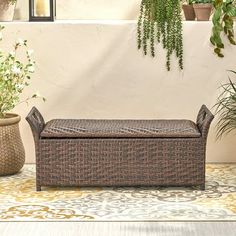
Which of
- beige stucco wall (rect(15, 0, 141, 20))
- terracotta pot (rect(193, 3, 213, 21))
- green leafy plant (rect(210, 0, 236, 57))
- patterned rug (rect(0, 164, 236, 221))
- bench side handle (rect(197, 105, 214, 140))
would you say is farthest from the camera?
beige stucco wall (rect(15, 0, 141, 20))

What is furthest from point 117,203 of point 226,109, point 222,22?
point 222,22

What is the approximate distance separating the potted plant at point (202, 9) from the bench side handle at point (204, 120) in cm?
76

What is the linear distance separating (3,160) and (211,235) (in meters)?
1.88

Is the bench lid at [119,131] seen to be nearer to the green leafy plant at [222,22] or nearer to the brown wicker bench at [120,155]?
the brown wicker bench at [120,155]

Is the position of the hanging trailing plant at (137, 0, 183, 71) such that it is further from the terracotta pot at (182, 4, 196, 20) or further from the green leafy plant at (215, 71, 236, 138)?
the green leafy plant at (215, 71, 236, 138)

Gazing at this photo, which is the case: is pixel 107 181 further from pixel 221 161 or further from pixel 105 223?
pixel 221 161

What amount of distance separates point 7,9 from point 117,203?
6.24 ft

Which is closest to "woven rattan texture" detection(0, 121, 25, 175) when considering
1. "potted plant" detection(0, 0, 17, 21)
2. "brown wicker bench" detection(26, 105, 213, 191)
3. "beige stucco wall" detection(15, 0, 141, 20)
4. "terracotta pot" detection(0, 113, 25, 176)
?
"terracotta pot" detection(0, 113, 25, 176)

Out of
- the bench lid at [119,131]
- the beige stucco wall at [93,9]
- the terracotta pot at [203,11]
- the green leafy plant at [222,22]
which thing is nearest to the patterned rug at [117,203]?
the bench lid at [119,131]

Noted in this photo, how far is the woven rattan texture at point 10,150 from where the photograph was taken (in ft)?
17.3

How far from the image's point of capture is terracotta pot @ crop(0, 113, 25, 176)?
5270 mm

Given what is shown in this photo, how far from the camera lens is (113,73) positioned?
5.64 m

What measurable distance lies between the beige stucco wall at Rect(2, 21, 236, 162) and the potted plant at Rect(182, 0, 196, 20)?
153 mm

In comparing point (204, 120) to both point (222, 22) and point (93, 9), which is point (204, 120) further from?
point (93, 9)
